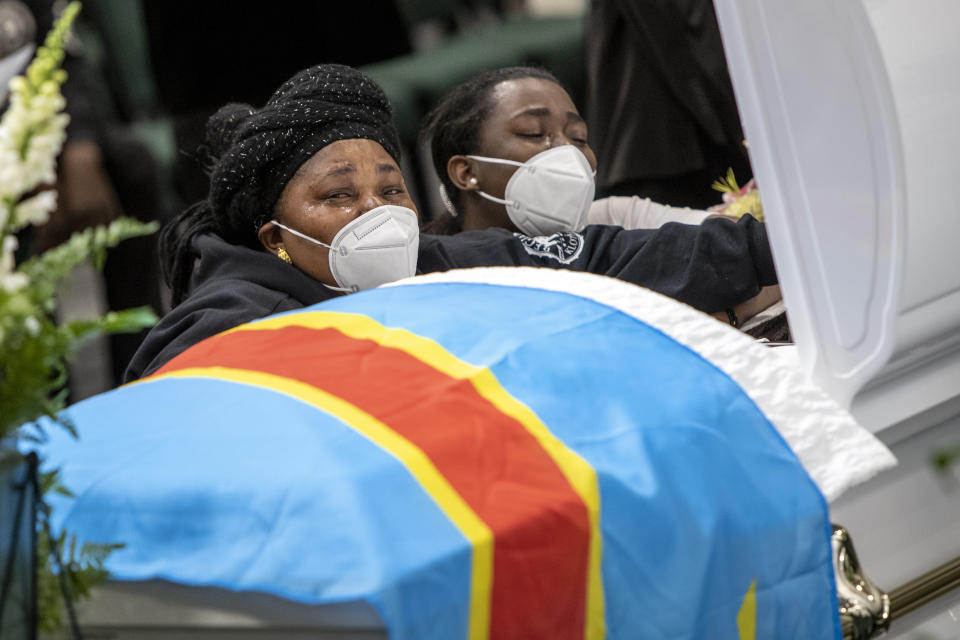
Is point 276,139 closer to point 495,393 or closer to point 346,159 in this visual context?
point 346,159

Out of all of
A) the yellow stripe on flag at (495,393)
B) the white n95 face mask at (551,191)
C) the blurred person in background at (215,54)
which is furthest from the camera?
the blurred person in background at (215,54)

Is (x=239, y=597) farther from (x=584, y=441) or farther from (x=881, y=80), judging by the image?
(x=881, y=80)

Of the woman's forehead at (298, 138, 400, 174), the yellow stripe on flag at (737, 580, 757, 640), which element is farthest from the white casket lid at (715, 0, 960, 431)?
the woman's forehead at (298, 138, 400, 174)

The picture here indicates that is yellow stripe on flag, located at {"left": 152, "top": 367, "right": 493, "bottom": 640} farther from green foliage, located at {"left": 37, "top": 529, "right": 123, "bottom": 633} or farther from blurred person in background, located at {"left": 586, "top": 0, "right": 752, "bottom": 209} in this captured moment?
blurred person in background, located at {"left": 586, "top": 0, "right": 752, "bottom": 209}

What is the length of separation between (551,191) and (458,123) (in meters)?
0.38

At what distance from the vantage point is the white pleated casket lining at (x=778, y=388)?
1307 millimetres

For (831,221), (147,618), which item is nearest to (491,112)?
(831,221)

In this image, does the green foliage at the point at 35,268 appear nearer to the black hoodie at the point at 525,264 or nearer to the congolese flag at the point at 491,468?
the congolese flag at the point at 491,468

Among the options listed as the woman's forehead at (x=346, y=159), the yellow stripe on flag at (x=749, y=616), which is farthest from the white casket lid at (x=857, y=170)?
the woman's forehead at (x=346, y=159)

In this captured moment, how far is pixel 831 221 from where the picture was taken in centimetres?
142

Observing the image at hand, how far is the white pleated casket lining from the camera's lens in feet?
4.29

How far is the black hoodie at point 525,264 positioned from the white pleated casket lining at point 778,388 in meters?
0.68

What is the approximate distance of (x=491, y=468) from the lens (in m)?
1.12

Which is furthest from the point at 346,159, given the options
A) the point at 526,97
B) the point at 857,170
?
the point at 857,170
